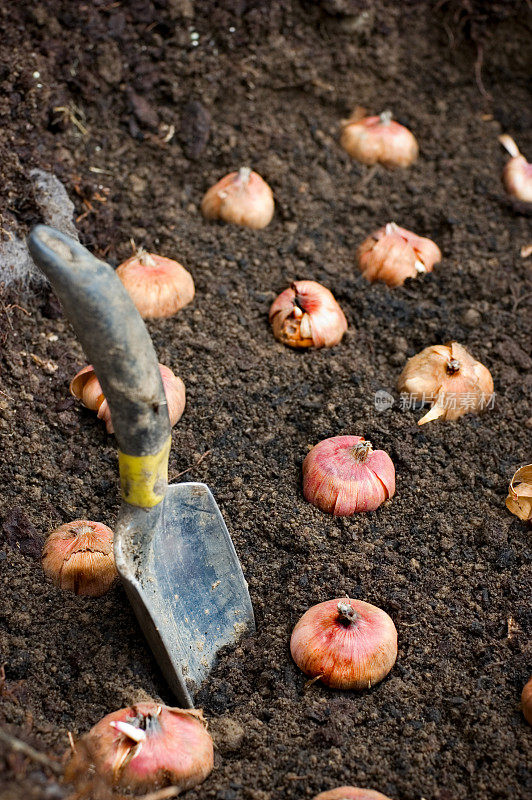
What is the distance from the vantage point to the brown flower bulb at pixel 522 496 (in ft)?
6.54

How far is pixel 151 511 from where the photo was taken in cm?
159

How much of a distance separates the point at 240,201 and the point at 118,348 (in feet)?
5.08

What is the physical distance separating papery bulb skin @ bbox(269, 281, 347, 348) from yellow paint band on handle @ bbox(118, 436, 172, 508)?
93 cm

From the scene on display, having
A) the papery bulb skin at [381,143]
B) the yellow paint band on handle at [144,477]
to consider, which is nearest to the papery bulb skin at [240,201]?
the papery bulb skin at [381,143]

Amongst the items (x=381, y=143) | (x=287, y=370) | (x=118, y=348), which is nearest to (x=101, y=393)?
(x=287, y=370)

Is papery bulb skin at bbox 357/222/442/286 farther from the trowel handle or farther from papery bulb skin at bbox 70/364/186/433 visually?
the trowel handle

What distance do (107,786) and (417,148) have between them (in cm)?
269

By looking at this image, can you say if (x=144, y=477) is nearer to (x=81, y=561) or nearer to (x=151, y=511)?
(x=151, y=511)

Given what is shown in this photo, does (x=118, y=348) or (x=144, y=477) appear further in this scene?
(x=144, y=477)

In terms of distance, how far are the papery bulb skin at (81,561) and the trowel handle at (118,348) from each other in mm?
278

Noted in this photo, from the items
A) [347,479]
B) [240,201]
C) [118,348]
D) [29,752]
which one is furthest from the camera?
[240,201]

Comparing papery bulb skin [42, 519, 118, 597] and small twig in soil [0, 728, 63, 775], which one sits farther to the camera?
papery bulb skin [42, 519, 118, 597]

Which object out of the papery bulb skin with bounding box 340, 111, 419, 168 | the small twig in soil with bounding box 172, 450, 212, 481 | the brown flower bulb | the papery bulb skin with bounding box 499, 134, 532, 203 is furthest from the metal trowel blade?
the papery bulb skin with bounding box 499, 134, 532, 203

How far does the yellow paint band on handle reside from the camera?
148cm
